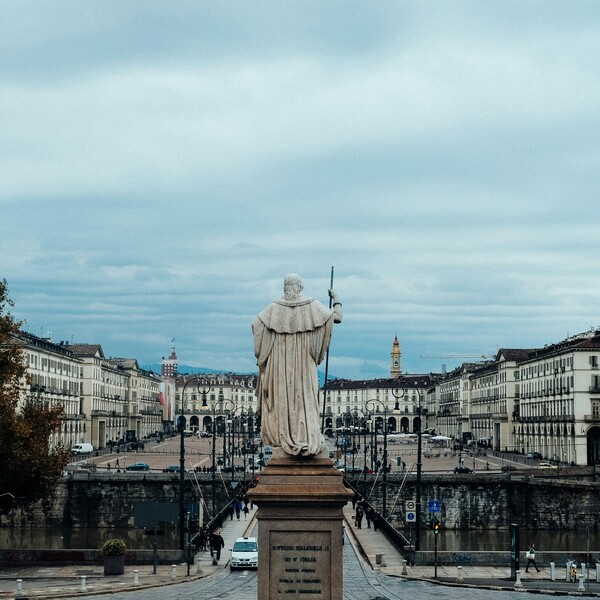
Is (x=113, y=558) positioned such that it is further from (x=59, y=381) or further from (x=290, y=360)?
(x=59, y=381)

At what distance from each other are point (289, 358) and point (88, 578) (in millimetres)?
34520

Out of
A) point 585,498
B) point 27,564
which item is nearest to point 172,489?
point 585,498

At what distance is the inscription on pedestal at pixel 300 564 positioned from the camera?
20.1 metres

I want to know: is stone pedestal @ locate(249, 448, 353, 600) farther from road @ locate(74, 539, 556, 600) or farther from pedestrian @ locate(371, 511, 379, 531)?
pedestrian @ locate(371, 511, 379, 531)

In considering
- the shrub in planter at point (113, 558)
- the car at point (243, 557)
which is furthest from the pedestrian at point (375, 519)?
the shrub in planter at point (113, 558)

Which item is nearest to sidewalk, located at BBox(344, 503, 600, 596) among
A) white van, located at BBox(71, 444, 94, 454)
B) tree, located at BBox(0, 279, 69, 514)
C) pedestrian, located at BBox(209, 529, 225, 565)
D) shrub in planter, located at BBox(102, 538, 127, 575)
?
pedestrian, located at BBox(209, 529, 225, 565)

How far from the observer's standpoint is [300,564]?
2012 centimetres

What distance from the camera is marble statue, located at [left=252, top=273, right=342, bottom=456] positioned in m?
20.9

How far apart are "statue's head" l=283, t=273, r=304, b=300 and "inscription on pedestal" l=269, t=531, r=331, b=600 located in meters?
4.27

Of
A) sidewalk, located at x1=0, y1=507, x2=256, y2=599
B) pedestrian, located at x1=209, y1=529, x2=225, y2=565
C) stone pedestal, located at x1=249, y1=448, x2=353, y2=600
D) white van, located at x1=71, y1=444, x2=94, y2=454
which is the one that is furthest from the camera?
white van, located at x1=71, y1=444, x2=94, y2=454

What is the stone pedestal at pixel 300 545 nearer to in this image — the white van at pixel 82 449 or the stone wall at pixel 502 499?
the stone wall at pixel 502 499

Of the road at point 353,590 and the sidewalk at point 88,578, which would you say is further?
the sidewalk at point 88,578

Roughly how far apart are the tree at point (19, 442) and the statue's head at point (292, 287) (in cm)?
4288

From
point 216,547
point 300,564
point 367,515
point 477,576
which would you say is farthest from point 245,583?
point 367,515
